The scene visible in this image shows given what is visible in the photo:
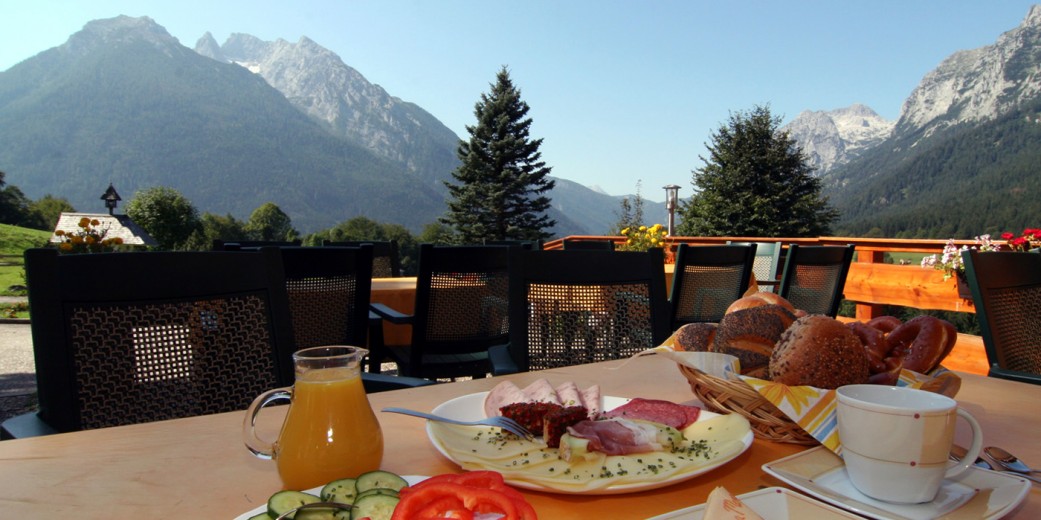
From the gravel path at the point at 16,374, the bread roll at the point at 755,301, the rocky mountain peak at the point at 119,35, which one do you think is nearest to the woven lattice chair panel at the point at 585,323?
the bread roll at the point at 755,301

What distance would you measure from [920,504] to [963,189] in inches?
1702

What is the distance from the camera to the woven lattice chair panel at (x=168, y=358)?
102 cm

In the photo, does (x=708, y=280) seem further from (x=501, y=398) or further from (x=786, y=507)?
(x=786, y=507)

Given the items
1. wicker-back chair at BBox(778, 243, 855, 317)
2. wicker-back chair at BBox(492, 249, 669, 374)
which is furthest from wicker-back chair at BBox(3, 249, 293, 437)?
wicker-back chair at BBox(778, 243, 855, 317)

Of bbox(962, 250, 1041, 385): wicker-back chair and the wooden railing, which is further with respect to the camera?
the wooden railing

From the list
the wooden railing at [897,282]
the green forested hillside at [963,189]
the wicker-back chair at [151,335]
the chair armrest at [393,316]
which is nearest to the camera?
the wicker-back chair at [151,335]

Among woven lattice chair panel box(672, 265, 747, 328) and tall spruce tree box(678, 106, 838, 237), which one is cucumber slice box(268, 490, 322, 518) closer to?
woven lattice chair panel box(672, 265, 747, 328)

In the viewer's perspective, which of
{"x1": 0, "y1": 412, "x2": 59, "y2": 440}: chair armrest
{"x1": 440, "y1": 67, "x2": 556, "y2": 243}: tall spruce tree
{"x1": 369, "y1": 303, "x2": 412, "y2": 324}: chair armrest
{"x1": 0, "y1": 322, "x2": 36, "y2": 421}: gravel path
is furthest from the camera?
{"x1": 440, "y1": 67, "x2": 556, "y2": 243}: tall spruce tree

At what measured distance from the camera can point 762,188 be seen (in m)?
24.0

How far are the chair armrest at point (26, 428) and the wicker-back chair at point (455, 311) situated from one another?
1.40 m

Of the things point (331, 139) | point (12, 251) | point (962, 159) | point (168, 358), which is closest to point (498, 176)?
point (12, 251)

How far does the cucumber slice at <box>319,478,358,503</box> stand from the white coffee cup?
43 cm

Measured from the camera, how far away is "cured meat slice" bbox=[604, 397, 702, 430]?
0.69 meters

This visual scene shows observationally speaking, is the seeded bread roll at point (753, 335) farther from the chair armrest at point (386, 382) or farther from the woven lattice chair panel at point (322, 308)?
the woven lattice chair panel at point (322, 308)
